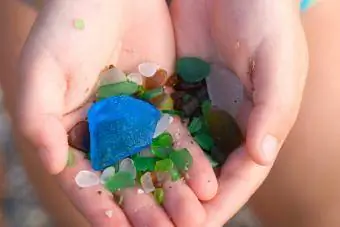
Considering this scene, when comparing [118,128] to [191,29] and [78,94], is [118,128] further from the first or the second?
[191,29]

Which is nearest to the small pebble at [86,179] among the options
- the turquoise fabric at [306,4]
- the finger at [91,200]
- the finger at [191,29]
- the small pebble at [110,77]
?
the finger at [91,200]

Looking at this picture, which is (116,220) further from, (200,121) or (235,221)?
(235,221)

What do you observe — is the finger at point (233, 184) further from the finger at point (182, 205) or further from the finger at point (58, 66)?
the finger at point (58, 66)

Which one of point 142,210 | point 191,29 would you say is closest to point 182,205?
point 142,210

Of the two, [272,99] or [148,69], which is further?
[148,69]

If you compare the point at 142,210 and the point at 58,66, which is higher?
the point at 58,66

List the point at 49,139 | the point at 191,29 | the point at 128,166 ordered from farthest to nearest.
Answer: the point at 191,29, the point at 128,166, the point at 49,139

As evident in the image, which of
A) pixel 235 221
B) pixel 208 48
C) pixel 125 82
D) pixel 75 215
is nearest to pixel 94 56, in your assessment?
pixel 125 82
